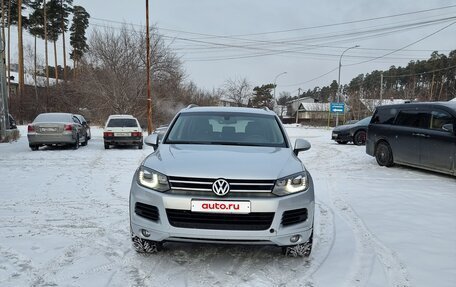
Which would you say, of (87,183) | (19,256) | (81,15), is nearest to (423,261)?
(19,256)

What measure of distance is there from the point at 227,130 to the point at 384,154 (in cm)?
819

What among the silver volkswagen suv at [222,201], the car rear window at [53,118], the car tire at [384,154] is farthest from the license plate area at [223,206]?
the car rear window at [53,118]

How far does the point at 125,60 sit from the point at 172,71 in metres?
4.76

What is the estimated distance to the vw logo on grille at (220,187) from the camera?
3.67 m

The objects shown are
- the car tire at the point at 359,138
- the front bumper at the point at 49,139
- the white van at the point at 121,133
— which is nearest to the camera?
the front bumper at the point at 49,139

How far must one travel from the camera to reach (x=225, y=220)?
3676 mm

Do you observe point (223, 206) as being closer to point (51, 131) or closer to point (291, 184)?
point (291, 184)

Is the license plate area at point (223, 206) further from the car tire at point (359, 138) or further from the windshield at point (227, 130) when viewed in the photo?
the car tire at point (359, 138)

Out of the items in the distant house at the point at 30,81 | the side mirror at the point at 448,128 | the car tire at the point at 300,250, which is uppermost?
the distant house at the point at 30,81

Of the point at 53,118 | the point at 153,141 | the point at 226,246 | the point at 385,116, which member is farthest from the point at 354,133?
the point at 226,246

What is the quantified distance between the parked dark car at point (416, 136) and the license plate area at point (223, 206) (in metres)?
7.69

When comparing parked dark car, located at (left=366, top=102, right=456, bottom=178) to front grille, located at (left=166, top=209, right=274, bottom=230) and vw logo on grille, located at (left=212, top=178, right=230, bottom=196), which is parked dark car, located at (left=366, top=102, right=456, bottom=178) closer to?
front grille, located at (left=166, top=209, right=274, bottom=230)

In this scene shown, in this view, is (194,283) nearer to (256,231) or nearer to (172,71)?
(256,231)

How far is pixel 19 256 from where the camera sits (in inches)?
167
